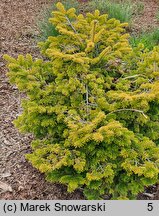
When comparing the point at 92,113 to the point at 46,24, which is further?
the point at 46,24

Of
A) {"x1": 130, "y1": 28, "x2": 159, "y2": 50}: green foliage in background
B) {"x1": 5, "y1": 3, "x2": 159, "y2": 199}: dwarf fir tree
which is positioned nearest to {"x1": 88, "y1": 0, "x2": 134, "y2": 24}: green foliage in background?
{"x1": 130, "y1": 28, "x2": 159, "y2": 50}: green foliage in background

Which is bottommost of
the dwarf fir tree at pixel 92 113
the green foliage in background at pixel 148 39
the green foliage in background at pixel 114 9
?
the dwarf fir tree at pixel 92 113

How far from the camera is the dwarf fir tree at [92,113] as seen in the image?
297 centimetres

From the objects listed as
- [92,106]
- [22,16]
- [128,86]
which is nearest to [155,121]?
[128,86]

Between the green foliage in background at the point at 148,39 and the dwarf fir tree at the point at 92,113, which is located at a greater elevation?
the green foliage in background at the point at 148,39

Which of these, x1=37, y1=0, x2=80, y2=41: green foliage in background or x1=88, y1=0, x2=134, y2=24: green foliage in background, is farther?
x1=88, y1=0, x2=134, y2=24: green foliage in background

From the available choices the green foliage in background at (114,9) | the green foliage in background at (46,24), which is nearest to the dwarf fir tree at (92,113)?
the green foliage in background at (46,24)

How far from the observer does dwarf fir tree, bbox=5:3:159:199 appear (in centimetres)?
297

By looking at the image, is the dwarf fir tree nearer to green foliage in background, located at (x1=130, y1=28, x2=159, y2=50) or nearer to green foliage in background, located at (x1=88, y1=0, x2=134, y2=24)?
green foliage in background, located at (x1=130, y1=28, x2=159, y2=50)

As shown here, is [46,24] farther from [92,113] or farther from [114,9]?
[92,113]

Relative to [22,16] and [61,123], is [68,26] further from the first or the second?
[22,16]

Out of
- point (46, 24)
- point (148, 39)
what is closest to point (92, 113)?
point (148, 39)

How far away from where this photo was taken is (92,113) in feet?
10.1

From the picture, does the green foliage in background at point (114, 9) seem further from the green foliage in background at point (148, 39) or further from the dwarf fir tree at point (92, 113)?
the dwarf fir tree at point (92, 113)
